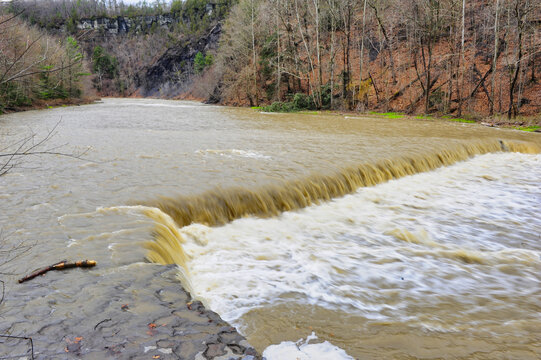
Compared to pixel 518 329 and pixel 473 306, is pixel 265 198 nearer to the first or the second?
pixel 473 306

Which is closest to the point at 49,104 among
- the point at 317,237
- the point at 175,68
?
the point at 317,237

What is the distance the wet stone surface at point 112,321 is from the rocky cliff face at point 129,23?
12575 centimetres

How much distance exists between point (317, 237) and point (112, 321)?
12.5 ft

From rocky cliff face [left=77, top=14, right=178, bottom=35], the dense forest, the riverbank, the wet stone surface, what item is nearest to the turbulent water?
the wet stone surface

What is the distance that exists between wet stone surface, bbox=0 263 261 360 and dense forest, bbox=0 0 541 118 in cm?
192

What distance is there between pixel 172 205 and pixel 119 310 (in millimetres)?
3346

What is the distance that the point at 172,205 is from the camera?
641cm

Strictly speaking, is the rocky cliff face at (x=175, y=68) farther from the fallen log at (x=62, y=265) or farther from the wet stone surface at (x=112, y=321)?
the wet stone surface at (x=112, y=321)

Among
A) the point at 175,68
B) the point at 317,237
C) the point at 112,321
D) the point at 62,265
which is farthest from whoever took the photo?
the point at 175,68

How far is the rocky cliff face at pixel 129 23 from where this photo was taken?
116 meters

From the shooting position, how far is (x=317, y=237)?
613 centimetres

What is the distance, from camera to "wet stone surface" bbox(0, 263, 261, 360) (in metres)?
2.59

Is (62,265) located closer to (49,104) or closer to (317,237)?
(317,237)

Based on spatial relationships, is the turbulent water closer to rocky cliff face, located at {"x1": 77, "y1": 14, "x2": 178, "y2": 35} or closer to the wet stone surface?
the wet stone surface
